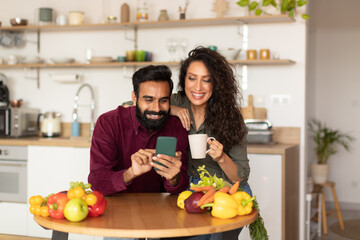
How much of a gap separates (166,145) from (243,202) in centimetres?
35

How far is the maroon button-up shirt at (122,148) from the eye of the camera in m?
2.12

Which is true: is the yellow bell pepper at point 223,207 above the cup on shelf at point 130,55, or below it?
below

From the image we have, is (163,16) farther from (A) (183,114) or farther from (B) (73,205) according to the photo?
(B) (73,205)

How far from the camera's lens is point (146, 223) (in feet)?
5.39

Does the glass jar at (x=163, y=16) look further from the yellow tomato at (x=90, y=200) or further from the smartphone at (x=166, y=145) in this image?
the yellow tomato at (x=90, y=200)

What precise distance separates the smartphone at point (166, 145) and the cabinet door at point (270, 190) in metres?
1.69

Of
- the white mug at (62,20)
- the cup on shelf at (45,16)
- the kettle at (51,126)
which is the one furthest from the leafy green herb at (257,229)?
the cup on shelf at (45,16)

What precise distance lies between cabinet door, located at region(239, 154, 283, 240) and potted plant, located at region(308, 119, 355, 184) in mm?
1898

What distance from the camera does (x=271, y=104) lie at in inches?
165

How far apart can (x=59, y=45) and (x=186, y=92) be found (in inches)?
107

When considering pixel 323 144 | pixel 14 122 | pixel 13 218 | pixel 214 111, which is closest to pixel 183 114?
pixel 214 111

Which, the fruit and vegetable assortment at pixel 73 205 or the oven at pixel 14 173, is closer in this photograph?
the fruit and vegetable assortment at pixel 73 205

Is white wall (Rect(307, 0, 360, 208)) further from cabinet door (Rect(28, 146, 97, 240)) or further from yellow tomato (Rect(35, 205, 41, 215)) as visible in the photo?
yellow tomato (Rect(35, 205, 41, 215))

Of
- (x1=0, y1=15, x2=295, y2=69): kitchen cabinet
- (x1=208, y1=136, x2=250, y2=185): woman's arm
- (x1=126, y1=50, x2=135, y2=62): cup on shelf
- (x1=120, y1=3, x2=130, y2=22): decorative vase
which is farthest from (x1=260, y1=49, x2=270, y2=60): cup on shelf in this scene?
(x1=208, y1=136, x2=250, y2=185): woman's arm
